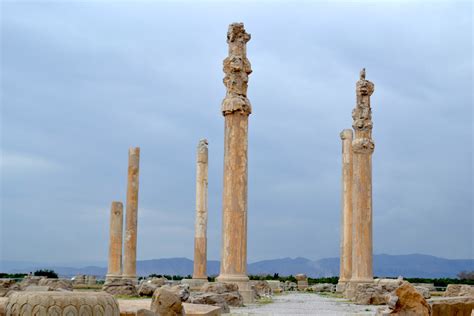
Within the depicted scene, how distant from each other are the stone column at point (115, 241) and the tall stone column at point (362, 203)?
13.4 meters

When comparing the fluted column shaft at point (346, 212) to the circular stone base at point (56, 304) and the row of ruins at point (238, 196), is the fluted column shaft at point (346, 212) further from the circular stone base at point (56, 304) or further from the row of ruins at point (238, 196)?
the circular stone base at point (56, 304)

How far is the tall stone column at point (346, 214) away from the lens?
3422 cm

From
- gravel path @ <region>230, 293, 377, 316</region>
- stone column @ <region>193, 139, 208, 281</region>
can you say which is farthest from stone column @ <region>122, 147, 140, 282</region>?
gravel path @ <region>230, 293, 377, 316</region>

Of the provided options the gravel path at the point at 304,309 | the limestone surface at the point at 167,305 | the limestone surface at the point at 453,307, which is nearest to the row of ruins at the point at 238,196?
the gravel path at the point at 304,309

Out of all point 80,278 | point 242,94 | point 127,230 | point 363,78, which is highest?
point 363,78

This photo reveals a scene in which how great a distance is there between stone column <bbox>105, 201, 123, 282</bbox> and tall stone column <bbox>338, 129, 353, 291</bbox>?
1126 cm

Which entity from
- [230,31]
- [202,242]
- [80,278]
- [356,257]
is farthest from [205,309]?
[80,278]

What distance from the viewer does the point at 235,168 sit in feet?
75.0

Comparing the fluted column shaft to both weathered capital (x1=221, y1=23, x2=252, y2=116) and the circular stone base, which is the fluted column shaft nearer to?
weathered capital (x1=221, y1=23, x2=252, y2=116)

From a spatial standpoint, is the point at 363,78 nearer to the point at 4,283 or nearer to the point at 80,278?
the point at 4,283

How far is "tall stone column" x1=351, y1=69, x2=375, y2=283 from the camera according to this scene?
1079 inches

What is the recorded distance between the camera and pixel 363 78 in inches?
1177

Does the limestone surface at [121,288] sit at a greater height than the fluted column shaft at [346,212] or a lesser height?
lesser

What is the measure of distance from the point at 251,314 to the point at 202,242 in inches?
729
